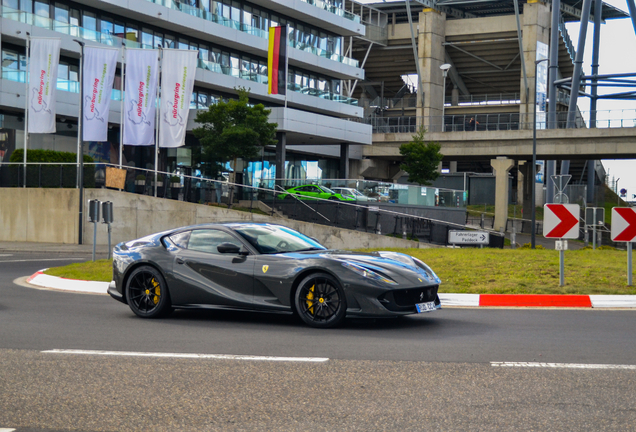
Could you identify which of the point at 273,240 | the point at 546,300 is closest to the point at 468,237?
the point at 546,300

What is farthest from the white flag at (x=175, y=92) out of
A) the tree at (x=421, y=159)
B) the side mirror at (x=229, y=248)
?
the side mirror at (x=229, y=248)

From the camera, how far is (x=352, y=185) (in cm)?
3581

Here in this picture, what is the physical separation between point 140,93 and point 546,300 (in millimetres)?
28016

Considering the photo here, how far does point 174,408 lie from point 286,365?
1663mm

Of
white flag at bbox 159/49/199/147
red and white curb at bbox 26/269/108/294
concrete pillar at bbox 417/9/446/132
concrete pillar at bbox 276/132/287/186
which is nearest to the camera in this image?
red and white curb at bbox 26/269/108/294

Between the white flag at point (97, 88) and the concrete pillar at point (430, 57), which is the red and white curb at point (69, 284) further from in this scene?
the concrete pillar at point (430, 57)

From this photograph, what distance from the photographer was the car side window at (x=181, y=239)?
998 cm

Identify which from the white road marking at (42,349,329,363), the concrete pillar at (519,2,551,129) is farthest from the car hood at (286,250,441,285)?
the concrete pillar at (519,2,551,129)

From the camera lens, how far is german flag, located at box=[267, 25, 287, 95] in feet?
143

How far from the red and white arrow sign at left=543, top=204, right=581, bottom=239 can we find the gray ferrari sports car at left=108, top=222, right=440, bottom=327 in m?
3.58

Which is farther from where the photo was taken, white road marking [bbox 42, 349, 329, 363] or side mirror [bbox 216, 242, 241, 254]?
side mirror [bbox 216, 242, 241, 254]

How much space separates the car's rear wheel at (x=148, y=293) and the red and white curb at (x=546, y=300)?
4395mm

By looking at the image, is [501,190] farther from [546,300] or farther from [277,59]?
[546,300]

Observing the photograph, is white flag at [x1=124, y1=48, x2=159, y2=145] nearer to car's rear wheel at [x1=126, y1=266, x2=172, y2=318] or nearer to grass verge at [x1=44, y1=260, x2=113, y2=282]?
grass verge at [x1=44, y1=260, x2=113, y2=282]
